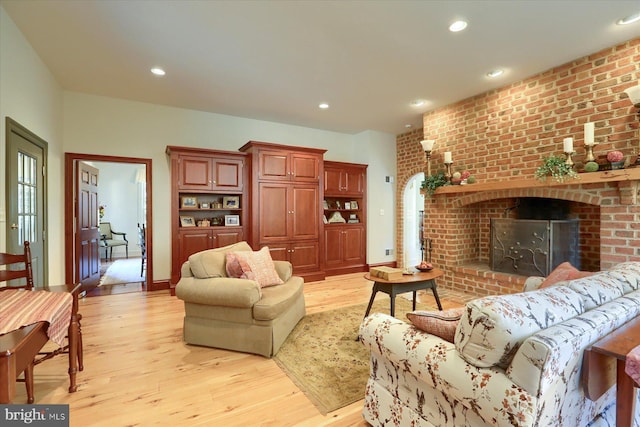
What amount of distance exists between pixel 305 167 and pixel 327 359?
3.29 m

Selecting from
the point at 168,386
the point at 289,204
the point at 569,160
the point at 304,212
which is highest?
the point at 569,160

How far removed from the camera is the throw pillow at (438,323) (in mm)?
1350

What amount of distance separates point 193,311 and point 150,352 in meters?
0.46

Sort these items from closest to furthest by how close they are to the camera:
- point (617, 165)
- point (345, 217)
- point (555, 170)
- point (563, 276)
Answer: point (563, 276) < point (617, 165) < point (555, 170) < point (345, 217)

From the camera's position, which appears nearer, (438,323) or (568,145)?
(438,323)

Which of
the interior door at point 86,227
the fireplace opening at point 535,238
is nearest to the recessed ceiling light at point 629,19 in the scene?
the fireplace opening at point 535,238

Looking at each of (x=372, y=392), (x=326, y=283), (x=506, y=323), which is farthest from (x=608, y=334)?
(x=326, y=283)

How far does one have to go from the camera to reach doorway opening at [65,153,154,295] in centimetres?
411

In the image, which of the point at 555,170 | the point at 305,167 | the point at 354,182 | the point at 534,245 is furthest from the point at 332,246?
the point at 555,170

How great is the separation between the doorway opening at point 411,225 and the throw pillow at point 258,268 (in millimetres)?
3810

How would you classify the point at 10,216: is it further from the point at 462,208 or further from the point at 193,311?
the point at 462,208

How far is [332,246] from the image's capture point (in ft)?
18.1

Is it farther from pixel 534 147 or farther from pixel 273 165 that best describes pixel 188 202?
pixel 534 147

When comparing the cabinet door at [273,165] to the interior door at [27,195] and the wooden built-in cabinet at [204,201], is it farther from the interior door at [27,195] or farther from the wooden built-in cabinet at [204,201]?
the interior door at [27,195]
